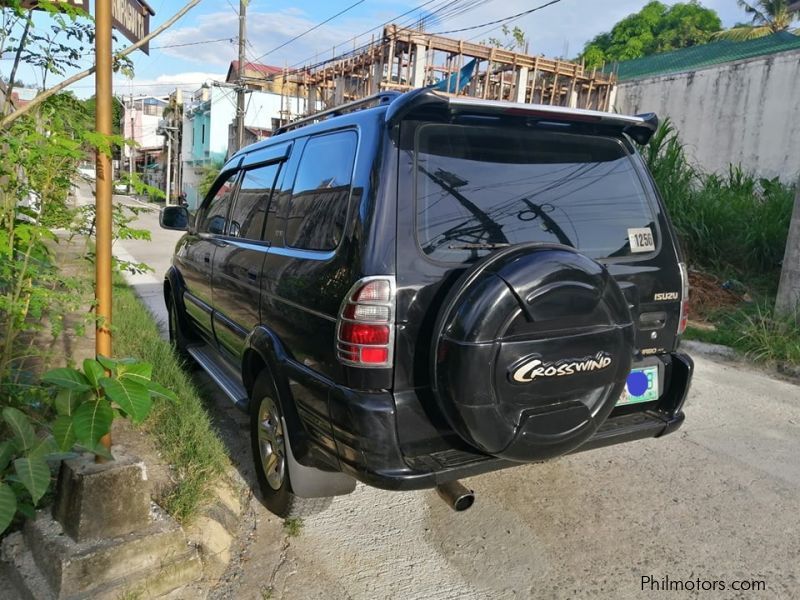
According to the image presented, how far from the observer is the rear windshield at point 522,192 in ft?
7.99

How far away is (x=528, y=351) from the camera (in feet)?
7.41

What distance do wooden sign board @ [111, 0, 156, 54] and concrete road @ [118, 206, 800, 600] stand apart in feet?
Answer: 7.60

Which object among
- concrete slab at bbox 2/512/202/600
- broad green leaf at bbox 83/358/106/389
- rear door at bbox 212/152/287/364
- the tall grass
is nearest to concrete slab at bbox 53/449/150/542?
concrete slab at bbox 2/512/202/600

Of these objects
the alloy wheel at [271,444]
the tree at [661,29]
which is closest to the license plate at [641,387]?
the alloy wheel at [271,444]

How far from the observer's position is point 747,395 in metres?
5.12

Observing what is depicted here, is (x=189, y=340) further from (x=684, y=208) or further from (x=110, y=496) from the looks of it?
(x=684, y=208)

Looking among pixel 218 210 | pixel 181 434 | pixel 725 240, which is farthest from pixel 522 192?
pixel 725 240

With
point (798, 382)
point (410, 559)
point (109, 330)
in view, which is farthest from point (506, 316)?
point (798, 382)

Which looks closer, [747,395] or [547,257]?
[547,257]

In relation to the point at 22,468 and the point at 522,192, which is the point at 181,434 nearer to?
the point at 22,468

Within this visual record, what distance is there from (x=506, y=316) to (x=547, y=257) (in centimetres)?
29

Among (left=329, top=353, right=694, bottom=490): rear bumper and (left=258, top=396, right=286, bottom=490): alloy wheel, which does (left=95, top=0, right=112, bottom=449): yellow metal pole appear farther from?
(left=329, top=353, right=694, bottom=490): rear bumper

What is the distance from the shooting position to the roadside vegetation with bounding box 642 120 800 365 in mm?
7250

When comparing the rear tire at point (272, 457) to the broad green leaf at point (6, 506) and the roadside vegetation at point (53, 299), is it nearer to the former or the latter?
the roadside vegetation at point (53, 299)
